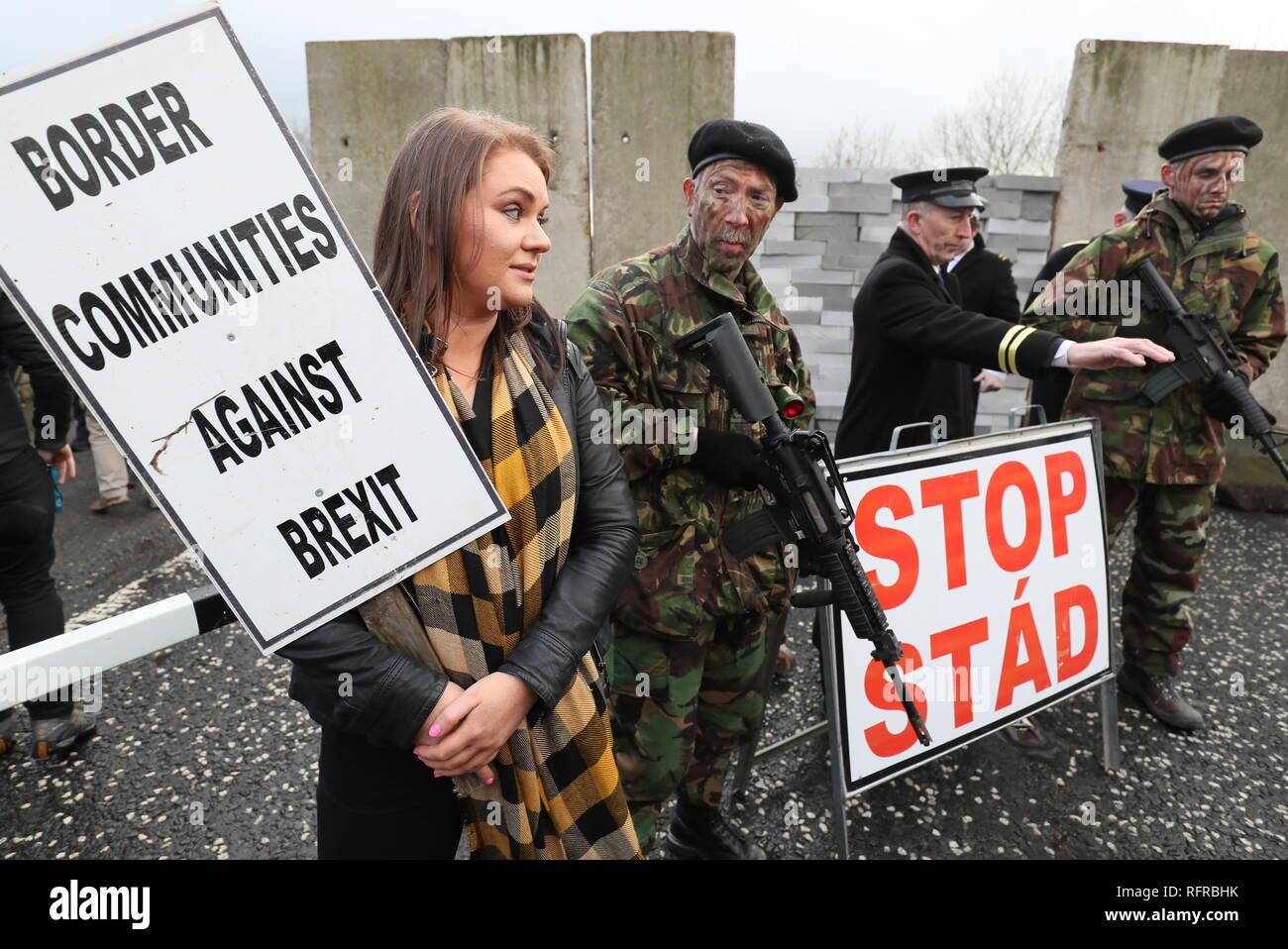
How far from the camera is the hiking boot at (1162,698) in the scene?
10.1 feet

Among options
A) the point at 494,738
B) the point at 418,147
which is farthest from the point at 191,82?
the point at 494,738

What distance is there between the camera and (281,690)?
330 centimetres

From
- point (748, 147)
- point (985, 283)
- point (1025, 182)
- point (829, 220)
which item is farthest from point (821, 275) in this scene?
point (748, 147)

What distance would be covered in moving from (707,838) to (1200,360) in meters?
2.60

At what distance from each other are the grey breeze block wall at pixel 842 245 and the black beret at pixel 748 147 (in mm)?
3842

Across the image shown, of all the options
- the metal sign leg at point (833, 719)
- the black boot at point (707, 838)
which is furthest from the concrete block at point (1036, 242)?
Answer: the black boot at point (707, 838)

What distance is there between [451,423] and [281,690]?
2685 millimetres

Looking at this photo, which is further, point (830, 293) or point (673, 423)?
point (830, 293)

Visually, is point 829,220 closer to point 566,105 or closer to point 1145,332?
point 566,105

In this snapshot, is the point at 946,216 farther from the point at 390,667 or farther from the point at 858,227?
the point at 858,227

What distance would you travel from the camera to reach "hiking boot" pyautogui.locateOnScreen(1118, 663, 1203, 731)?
3.08m

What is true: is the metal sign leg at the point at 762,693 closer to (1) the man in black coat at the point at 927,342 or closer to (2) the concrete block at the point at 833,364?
(1) the man in black coat at the point at 927,342

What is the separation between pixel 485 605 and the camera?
131 centimetres
